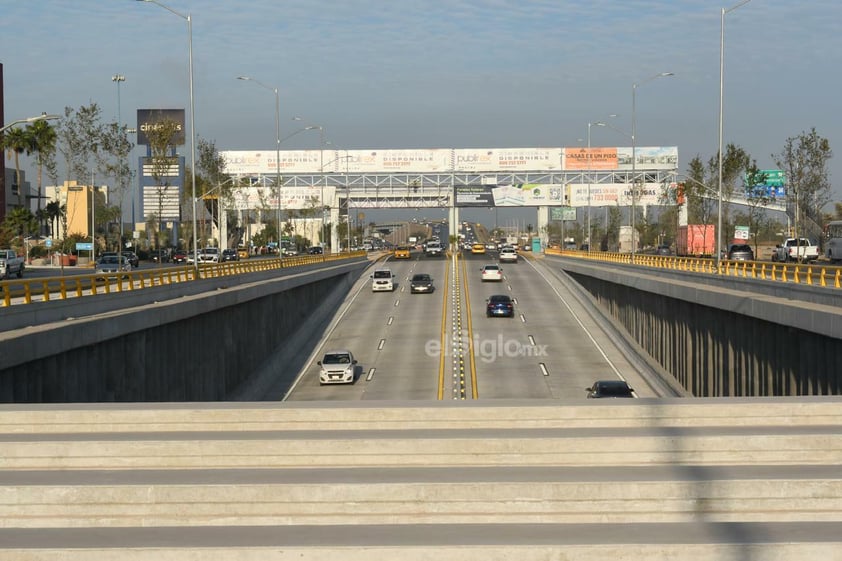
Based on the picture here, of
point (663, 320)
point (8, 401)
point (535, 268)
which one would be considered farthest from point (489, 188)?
point (8, 401)

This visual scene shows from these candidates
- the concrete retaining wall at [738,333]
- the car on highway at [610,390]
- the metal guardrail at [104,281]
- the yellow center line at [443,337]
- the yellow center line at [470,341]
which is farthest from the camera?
the yellow center line at [443,337]

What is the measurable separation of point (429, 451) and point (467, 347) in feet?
142

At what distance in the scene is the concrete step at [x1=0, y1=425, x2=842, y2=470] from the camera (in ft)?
41.5

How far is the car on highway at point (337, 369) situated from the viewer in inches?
1839

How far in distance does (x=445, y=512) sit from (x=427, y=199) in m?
133

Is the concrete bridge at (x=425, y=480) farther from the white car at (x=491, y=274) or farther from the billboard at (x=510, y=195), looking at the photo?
the billboard at (x=510, y=195)

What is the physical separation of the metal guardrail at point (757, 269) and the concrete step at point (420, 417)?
1691cm

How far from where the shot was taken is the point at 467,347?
56000 millimetres

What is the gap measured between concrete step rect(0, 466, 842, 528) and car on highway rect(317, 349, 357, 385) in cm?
3517

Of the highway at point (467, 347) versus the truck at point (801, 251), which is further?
the truck at point (801, 251)

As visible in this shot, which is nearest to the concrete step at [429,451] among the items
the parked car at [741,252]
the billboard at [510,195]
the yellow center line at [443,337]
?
the yellow center line at [443,337]

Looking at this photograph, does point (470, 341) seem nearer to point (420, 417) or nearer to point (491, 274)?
point (491, 274)

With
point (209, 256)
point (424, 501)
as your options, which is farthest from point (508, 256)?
point (424, 501)

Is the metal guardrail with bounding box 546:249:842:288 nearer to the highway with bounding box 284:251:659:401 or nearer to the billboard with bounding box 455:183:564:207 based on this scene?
the highway with bounding box 284:251:659:401
